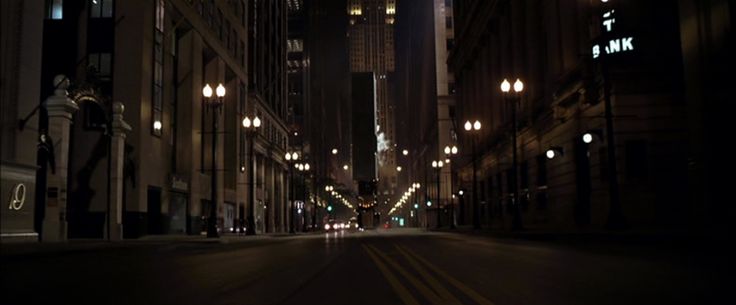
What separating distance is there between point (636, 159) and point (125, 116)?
27.0 metres

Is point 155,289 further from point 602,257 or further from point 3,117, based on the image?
point 3,117

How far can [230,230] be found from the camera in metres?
63.4

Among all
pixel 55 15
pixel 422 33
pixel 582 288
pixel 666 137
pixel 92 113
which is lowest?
pixel 582 288

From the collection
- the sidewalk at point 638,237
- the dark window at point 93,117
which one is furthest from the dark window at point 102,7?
the sidewalk at point 638,237

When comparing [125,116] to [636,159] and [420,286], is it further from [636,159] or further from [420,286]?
[420,286]

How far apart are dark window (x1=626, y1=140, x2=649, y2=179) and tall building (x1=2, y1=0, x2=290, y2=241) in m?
19.5

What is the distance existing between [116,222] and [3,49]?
10049mm

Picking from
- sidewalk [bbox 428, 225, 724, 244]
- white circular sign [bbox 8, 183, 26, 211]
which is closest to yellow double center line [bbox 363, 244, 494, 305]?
sidewalk [bbox 428, 225, 724, 244]

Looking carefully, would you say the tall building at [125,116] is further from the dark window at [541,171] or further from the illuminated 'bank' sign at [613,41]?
the illuminated 'bank' sign at [613,41]

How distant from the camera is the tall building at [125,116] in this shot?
95.2 feet

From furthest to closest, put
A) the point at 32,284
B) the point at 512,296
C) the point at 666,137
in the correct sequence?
the point at 666,137 → the point at 32,284 → the point at 512,296

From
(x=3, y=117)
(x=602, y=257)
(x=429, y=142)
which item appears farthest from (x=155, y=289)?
(x=429, y=142)

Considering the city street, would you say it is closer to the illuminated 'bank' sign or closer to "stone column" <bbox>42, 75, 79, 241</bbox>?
"stone column" <bbox>42, 75, 79, 241</bbox>

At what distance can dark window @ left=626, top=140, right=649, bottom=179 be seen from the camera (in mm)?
32062
